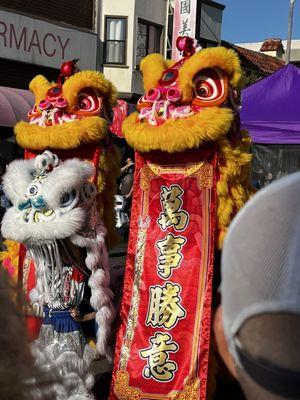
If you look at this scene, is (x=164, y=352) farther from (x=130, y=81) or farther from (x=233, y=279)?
(x=130, y=81)

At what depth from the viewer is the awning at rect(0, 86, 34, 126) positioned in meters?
11.8

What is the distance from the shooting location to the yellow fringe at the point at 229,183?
12.4 ft

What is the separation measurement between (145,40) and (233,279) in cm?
1853

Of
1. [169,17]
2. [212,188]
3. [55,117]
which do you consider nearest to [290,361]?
[212,188]

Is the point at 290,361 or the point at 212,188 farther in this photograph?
the point at 212,188

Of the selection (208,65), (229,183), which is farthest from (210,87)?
(229,183)

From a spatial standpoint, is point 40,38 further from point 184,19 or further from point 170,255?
point 170,255

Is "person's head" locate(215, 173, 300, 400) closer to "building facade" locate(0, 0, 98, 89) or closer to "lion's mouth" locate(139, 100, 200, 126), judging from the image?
"lion's mouth" locate(139, 100, 200, 126)

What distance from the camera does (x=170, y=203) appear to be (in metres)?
3.94

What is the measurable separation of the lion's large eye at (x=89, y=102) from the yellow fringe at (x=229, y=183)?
118cm

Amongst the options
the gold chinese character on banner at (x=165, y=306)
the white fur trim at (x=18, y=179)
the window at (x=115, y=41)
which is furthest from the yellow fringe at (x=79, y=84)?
the window at (x=115, y=41)

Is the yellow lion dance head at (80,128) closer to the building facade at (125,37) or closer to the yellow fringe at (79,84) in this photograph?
the yellow fringe at (79,84)

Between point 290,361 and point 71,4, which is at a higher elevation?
point 71,4

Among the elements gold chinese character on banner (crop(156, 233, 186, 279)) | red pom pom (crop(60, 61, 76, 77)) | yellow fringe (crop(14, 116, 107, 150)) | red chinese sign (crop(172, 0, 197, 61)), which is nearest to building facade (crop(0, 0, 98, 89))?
red chinese sign (crop(172, 0, 197, 61))
